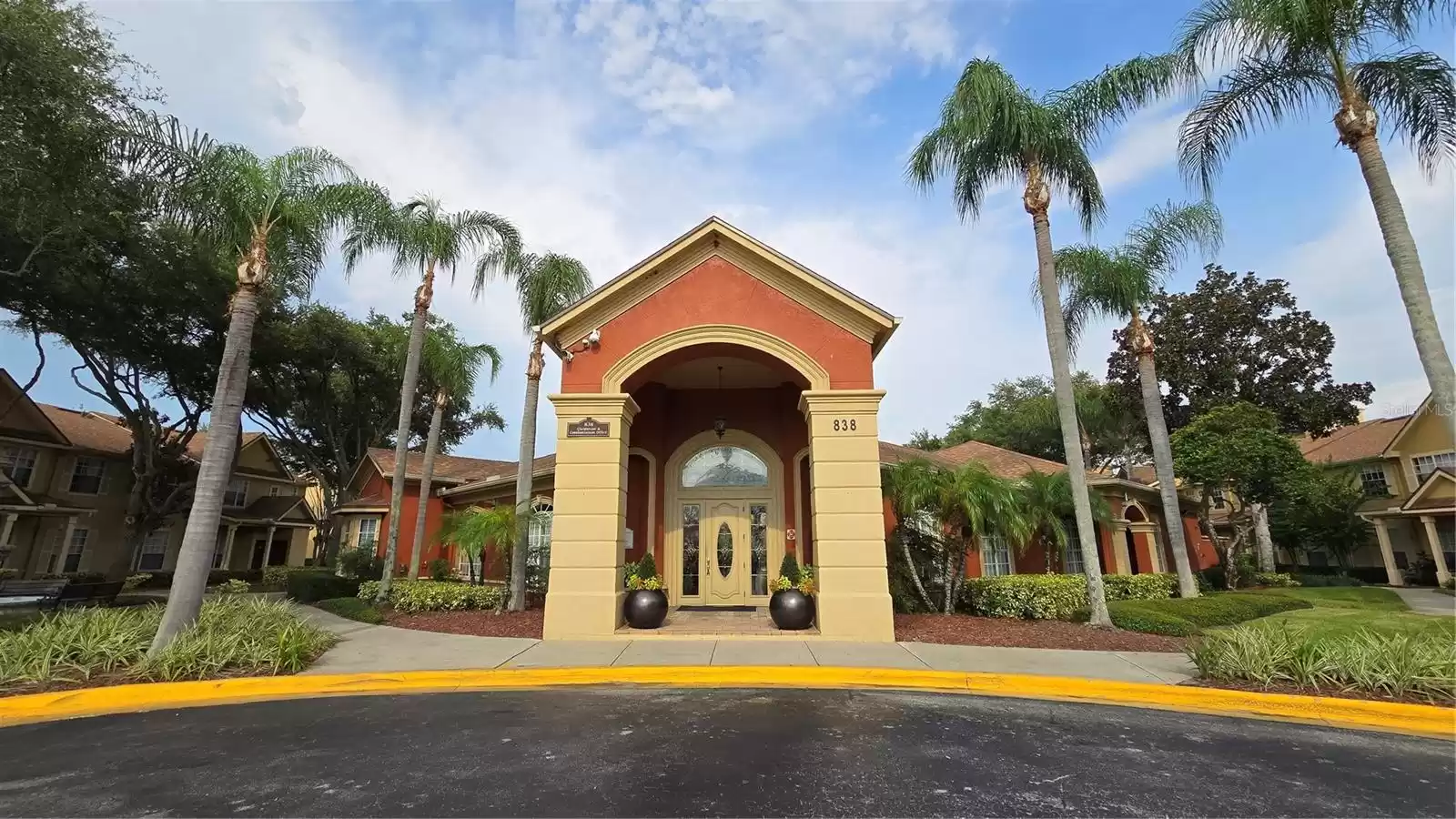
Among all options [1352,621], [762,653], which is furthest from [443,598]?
[1352,621]

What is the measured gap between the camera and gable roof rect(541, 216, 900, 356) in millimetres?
11430

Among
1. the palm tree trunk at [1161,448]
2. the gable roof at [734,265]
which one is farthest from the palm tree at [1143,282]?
the gable roof at [734,265]

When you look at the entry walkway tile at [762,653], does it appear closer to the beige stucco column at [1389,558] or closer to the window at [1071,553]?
the window at [1071,553]

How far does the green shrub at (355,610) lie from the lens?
41.4ft

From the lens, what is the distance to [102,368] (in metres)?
21.3

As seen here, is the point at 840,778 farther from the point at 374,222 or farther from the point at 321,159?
the point at 374,222

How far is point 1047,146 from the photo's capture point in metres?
12.3

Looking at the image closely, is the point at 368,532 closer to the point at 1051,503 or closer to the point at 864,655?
the point at 864,655

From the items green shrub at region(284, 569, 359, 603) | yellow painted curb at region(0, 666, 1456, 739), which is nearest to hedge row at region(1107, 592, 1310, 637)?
yellow painted curb at region(0, 666, 1456, 739)

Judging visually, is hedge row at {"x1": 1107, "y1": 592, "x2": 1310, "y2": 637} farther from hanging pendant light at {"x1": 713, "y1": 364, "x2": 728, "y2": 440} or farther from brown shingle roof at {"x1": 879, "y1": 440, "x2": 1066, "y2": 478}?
hanging pendant light at {"x1": 713, "y1": 364, "x2": 728, "y2": 440}

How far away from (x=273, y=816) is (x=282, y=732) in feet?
7.24

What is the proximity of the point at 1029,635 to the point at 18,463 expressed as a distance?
3519 centimetres

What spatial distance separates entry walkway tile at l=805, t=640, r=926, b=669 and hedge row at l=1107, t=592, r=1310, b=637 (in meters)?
4.70

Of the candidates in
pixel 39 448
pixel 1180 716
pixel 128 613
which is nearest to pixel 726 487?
pixel 1180 716
